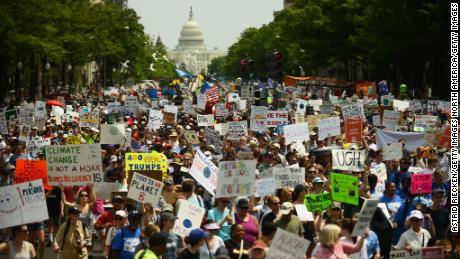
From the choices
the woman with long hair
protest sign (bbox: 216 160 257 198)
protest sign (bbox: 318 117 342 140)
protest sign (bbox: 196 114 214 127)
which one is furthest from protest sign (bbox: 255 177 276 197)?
protest sign (bbox: 196 114 214 127)

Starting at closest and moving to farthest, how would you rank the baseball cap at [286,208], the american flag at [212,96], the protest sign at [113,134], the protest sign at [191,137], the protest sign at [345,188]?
the baseball cap at [286,208], the protest sign at [345,188], the protest sign at [113,134], the protest sign at [191,137], the american flag at [212,96]

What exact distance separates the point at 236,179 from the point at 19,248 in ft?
11.8

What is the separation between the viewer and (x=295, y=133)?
26375 mm

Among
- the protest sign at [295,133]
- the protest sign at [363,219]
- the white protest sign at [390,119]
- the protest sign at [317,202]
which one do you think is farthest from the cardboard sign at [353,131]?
the protest sign at [363,219]

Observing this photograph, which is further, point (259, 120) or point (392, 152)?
point (259, 120)

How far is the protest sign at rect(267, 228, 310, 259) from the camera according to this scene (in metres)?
12.0

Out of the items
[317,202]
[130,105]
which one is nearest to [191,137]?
[317,202]

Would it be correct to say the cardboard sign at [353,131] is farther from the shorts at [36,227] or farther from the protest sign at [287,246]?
the protest sign at [287,246]

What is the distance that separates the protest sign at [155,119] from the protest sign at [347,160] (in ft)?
47.0

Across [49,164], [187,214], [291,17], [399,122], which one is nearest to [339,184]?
[187,214]

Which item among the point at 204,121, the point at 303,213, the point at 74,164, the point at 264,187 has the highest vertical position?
the point at 74,164

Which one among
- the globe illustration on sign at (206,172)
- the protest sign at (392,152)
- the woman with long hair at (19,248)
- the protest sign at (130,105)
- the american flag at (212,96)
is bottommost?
the protest sign at (130,105)

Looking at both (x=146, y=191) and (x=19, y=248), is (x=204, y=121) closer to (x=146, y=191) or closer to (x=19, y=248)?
(x=146, y=191)

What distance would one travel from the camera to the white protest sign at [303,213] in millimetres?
15484
